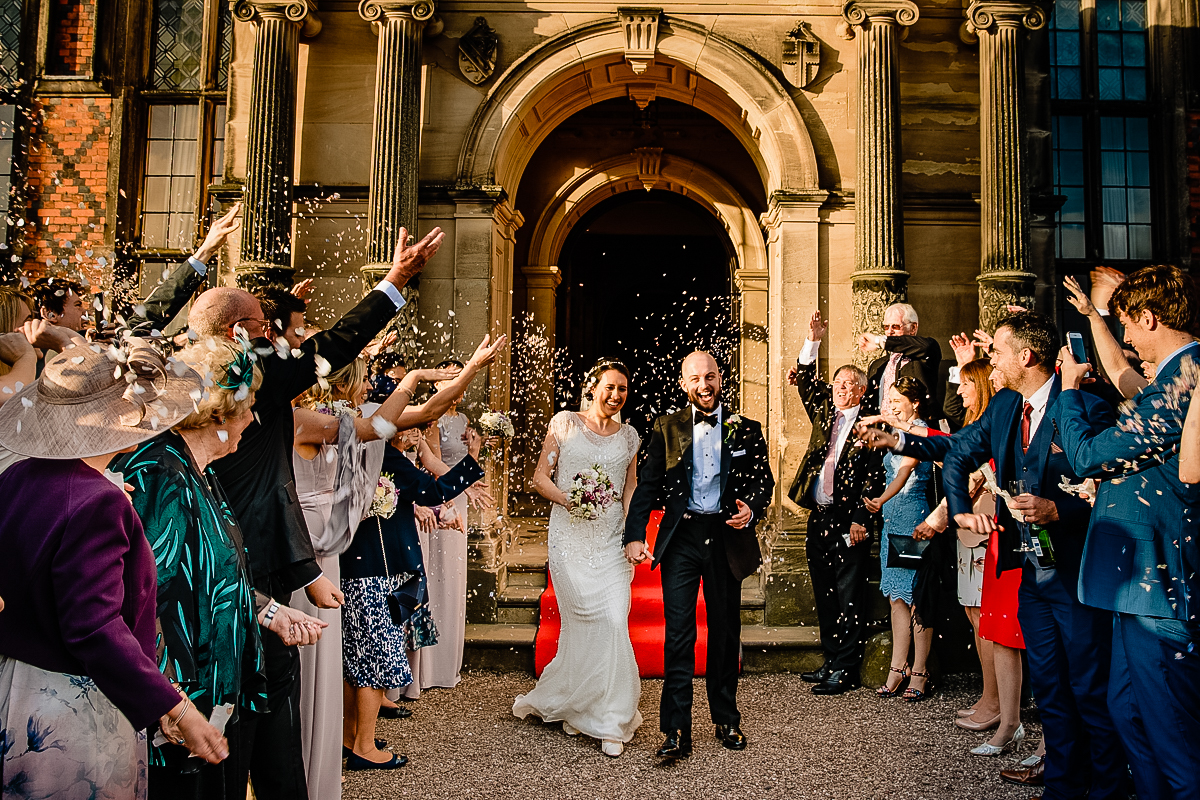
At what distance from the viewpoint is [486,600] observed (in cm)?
745

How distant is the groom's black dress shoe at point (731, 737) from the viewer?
493 cm

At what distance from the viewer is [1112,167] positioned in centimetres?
1084

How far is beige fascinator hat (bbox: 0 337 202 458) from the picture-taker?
1911mm

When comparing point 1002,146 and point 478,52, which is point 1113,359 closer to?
point 1002,146

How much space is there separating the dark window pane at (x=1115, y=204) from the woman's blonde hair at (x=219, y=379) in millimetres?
11326

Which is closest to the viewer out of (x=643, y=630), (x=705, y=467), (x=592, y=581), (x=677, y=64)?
(x=705, y=467)

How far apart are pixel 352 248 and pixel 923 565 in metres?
5.79

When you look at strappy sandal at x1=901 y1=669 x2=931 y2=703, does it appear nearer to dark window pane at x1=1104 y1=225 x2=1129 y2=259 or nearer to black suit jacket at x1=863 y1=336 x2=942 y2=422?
black suit jacket at x1=863 y1=336 x2=942 y2=422

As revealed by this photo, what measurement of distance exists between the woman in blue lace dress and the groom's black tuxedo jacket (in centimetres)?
120

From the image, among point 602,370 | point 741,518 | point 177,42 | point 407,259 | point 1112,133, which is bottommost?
point 741,518

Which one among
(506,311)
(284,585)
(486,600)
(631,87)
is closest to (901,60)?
(631,87)

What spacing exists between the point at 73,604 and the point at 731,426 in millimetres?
3899

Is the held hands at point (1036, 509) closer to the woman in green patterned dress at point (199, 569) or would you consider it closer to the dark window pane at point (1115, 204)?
the woman in green patterned dress at point (199, 569)

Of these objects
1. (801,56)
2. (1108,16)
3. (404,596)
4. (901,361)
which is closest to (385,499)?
(404,596)
